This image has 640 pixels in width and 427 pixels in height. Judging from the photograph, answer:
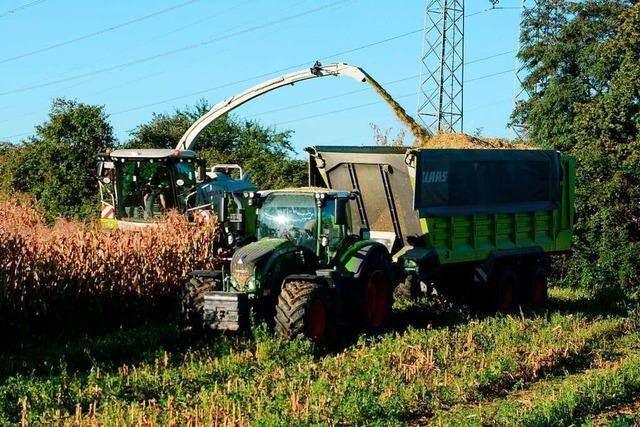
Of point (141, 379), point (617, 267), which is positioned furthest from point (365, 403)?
point (617, 267)

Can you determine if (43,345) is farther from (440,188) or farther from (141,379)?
(440,188)

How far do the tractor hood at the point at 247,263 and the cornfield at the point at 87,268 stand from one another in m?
3.00

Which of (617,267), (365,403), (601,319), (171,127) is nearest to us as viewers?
(365,403)

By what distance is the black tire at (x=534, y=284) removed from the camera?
17.3 metres

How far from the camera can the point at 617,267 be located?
71.3ft

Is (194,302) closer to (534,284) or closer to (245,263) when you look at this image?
(245,263)

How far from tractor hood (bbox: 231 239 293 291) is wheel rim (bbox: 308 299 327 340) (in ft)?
2.50

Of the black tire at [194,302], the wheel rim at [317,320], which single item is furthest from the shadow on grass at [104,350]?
the wheel rim at [317,320]

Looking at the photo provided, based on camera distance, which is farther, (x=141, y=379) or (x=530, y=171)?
(x=530, y=171)

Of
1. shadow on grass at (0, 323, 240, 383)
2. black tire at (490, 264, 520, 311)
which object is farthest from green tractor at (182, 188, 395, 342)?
black tire at (490, 264, 520, 311)

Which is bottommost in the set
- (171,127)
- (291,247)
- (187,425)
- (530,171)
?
(187,425)

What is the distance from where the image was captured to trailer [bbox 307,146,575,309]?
14.8 m

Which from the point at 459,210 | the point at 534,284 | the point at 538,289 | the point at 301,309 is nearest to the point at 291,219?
the point at 301,309

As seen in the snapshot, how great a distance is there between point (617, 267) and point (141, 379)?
48.7 feet
